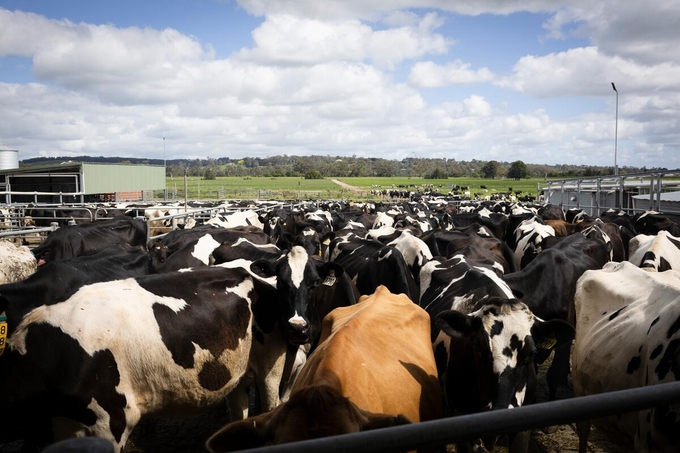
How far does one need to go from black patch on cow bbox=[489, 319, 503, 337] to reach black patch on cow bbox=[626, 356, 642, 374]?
41.2 inches

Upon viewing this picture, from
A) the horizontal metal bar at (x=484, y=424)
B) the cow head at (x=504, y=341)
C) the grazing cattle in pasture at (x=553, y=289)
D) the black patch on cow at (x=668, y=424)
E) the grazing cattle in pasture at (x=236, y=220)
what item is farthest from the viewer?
the grazing cattle in pasture at (x=236, y=220)

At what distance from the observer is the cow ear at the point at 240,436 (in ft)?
7.39

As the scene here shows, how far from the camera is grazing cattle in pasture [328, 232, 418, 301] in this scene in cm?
809

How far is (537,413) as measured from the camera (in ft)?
4.48

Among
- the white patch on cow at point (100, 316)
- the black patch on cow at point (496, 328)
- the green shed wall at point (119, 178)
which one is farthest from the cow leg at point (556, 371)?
the green shed wall at point (119, 178)

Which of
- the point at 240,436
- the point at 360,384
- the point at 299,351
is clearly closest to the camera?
the point at 240,436

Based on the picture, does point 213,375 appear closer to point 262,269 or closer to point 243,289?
point 243,289

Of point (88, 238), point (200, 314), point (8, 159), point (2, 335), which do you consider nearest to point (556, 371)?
point (200, 314)

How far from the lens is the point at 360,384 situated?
3.24 meters

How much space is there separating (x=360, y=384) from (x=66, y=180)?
129 feet

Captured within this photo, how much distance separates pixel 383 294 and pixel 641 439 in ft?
9.11

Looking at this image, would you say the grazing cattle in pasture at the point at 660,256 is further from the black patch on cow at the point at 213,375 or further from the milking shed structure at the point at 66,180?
the milking shed structure at the point at 66,180

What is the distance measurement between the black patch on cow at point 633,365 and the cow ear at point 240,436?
117 inches

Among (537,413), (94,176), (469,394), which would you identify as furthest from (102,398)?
(94,176)
